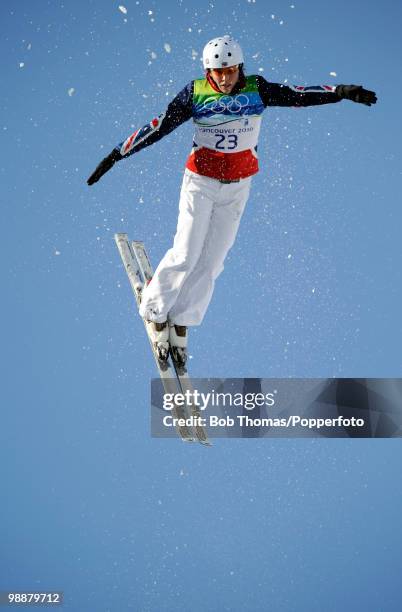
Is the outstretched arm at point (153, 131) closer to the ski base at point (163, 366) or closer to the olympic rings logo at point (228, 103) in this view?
the olympic rings logo at point (228, 103)

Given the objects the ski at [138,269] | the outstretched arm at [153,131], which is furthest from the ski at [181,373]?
the outstretched arm at [153,131]

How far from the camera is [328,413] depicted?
722 cm

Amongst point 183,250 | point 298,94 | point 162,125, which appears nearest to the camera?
point 298,94

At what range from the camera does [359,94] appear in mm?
5160

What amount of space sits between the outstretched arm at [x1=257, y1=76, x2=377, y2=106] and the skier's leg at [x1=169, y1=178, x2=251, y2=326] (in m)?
0.66

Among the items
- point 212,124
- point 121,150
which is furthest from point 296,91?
point 121,150

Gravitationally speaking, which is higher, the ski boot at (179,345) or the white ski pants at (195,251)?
the white ski pants at (195,251)

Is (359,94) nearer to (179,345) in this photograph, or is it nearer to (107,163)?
(107,163)

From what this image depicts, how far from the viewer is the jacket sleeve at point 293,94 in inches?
213

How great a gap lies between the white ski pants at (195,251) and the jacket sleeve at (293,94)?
1.87 feet

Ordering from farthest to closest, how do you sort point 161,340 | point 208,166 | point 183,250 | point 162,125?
1. point 161,340
2. point 183,250
3. point 208,166
4. point 162,125

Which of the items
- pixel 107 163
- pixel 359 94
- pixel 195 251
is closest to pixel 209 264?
pixel 195 251

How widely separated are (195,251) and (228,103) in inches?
37.4

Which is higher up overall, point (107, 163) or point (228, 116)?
point (228, 116)
